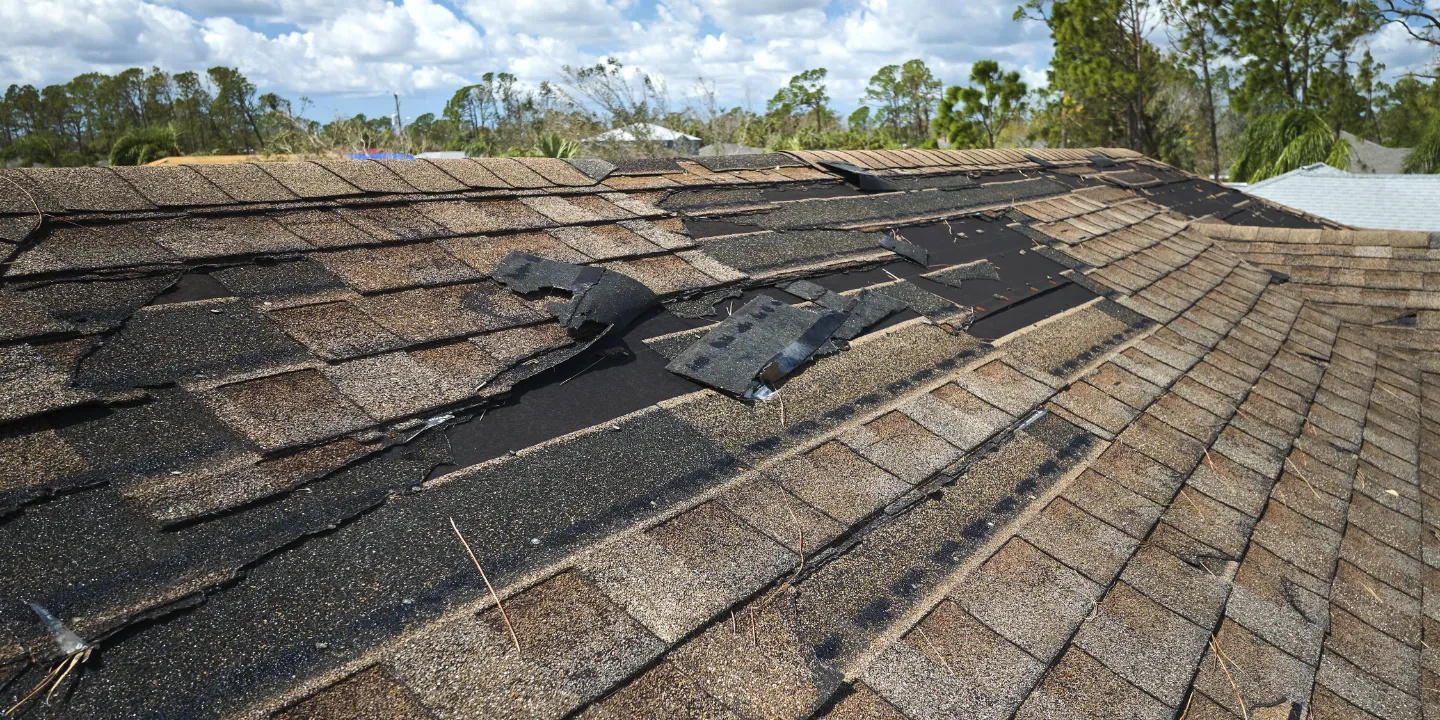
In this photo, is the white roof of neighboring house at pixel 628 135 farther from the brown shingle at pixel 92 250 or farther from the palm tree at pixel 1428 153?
the palm tree at pixel 1428 153

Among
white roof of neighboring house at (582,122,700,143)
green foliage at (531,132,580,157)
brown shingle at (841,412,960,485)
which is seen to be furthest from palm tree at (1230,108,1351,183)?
brown shingle at (841,412,960,485)

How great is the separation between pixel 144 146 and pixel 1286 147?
36.7m

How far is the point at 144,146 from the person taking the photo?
21734 mm

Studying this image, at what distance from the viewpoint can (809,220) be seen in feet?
15.8

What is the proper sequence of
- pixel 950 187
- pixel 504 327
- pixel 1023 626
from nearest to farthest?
pixel 1023 626
pixel 504 327
pixel 950 187

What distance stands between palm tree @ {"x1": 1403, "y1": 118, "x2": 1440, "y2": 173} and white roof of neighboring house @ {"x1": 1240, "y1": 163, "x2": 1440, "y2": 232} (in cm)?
1215

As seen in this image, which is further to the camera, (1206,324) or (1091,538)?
(1206,324)

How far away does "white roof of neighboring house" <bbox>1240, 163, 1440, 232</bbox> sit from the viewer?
18.0 m

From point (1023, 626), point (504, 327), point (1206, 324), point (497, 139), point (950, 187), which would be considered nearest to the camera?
point (1023, 626)

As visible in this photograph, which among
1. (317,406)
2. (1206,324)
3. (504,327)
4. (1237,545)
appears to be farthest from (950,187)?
(317,406)

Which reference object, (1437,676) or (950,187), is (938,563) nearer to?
(1437,676)

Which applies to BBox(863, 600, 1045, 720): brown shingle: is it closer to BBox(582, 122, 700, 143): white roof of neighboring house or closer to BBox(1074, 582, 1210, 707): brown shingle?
BBox(1074, 582, 1210, 707): brown shingle

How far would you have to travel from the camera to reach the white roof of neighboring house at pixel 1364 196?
1795 cm

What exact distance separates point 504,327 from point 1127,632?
7.12 feet
